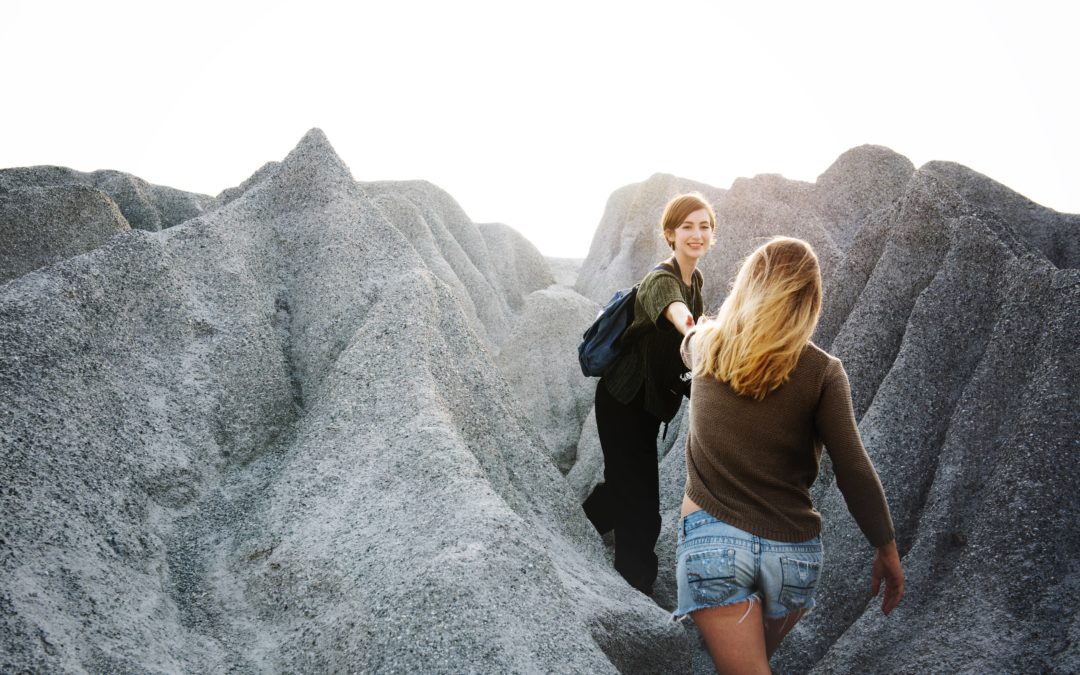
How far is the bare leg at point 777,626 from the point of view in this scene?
311 centimetres

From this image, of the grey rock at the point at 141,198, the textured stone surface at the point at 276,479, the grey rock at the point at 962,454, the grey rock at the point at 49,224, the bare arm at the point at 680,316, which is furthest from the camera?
the grey rock at the point at 141,198

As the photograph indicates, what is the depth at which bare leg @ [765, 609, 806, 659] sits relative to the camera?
311 centimetres

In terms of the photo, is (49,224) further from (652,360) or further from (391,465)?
(652,360)

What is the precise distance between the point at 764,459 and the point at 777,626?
752 mm

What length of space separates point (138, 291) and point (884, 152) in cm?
1064

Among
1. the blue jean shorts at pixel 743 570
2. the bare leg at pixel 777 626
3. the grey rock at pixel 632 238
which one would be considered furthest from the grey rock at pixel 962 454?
the grey rock at pixel 632 238

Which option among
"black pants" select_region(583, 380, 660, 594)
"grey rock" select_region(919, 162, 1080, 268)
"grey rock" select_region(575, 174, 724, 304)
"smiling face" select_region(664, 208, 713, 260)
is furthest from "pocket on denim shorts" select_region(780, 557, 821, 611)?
"grey rock" select_region(575, 174, 724, 304)

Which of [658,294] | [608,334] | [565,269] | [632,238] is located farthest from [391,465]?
[565,269]

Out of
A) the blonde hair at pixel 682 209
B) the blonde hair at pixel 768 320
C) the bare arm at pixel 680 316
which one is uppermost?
the blonde hair at pixel 682 209

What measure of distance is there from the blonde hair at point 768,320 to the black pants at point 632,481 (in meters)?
2.34

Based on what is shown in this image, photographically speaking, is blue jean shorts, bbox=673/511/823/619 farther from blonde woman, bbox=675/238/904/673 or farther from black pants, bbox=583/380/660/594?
black pants, bbox=583/380/660/594

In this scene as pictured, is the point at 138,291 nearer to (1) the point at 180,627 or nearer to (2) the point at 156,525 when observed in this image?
(2) the point at 156,525

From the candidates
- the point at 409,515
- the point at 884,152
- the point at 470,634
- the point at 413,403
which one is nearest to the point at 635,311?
the point at 413,403

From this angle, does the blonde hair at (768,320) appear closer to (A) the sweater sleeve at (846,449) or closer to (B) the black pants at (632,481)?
(A) the sweater sleeve at (846,449)
